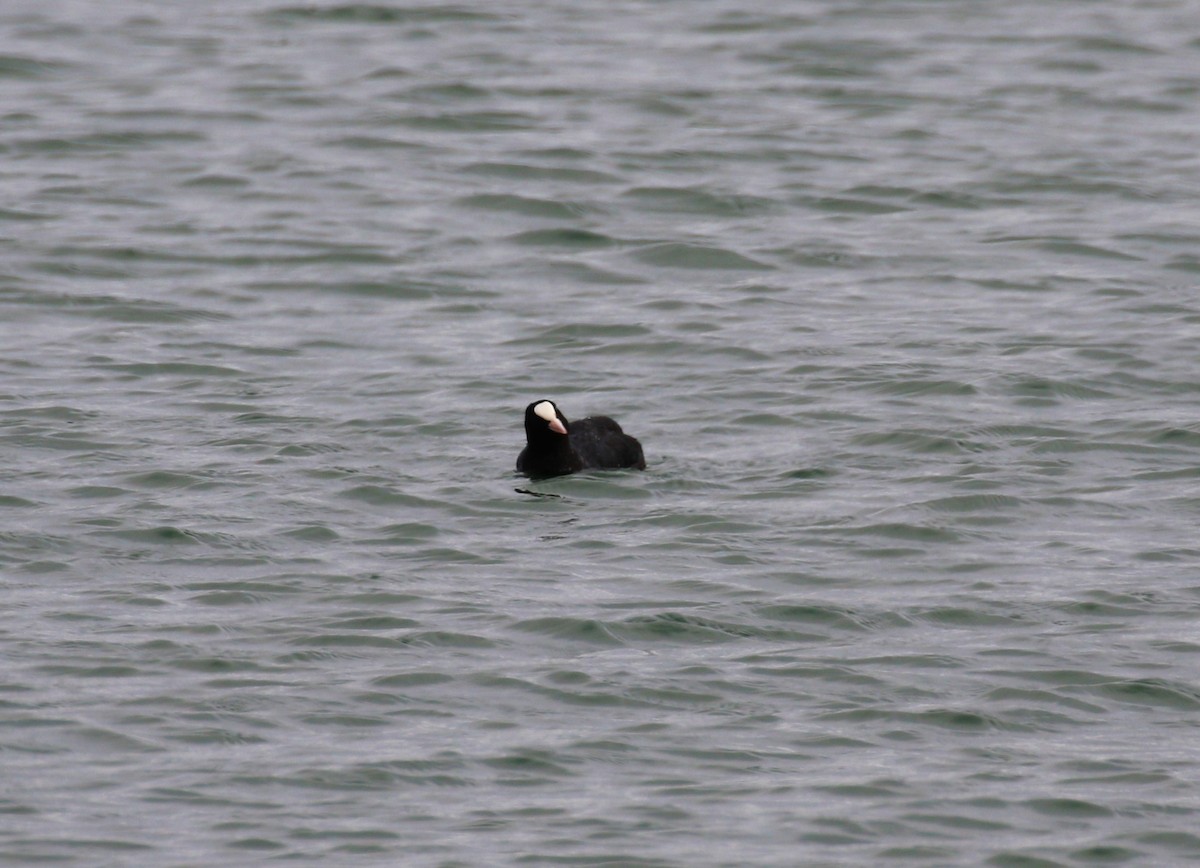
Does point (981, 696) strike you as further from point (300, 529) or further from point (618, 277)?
point (618, 277)

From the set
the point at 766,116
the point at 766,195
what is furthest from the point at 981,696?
the point at 766,116

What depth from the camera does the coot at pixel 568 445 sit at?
48.3 ft

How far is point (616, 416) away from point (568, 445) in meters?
1.67

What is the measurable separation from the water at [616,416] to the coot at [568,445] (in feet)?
0.50

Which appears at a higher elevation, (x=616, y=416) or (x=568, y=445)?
(x=568, y=445)

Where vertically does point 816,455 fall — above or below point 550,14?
below

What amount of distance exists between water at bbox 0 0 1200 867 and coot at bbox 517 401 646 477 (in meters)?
0.15

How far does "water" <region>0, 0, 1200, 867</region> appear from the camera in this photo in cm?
995

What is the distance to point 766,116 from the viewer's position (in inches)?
992

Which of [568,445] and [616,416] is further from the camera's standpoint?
[616,416]

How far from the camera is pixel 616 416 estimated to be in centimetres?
1641

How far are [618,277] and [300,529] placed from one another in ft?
23.2

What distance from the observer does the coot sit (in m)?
14.7

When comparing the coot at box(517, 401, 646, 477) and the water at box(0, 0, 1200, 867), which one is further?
the coot at box(517, 401, 646, 477)
